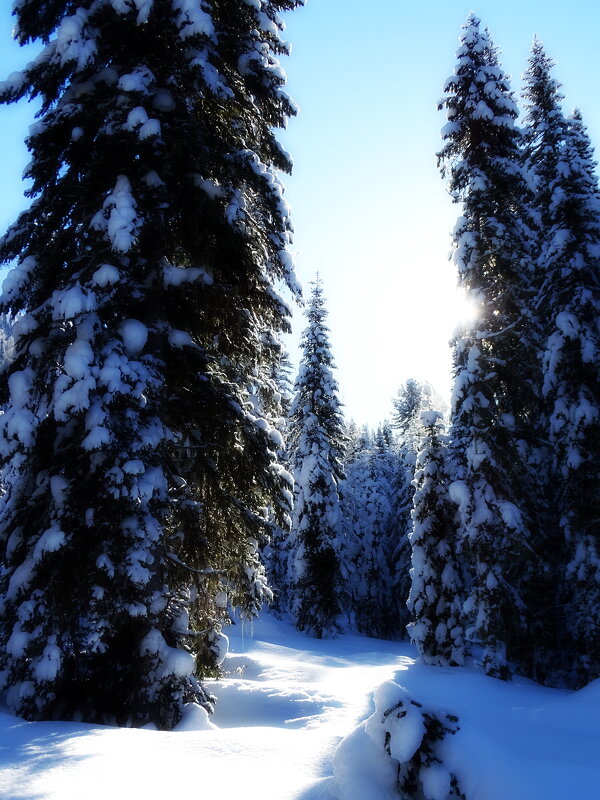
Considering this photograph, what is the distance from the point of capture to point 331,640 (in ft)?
86.6

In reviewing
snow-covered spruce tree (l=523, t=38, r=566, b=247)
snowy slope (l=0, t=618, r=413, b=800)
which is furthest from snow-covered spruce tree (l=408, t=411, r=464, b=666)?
snowy slope (l=0, t=618, r=413, b=800)

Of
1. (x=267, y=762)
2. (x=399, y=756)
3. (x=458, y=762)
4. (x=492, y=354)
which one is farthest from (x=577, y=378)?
(x=267, y=762)

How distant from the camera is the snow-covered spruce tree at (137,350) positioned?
526 cm

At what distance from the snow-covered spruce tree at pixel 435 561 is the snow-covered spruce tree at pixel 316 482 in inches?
327

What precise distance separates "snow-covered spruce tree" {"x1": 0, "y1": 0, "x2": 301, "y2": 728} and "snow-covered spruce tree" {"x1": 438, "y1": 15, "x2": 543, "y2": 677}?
314 inches

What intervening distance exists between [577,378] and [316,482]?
567 inches

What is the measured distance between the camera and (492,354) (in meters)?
14.4

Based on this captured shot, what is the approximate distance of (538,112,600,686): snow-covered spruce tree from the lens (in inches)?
518

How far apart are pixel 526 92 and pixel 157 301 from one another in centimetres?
1670

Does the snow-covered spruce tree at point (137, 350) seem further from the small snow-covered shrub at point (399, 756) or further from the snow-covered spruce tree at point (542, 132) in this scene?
the snow-covered spruce tree at point (542, 132)

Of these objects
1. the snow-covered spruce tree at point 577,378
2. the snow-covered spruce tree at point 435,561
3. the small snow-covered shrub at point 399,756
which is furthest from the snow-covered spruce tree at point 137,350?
the snow-covered spruce tree at point 435,561

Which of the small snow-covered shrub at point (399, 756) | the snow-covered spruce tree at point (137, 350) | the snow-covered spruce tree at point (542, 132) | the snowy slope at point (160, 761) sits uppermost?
the snow-covered spruce tree at point (542, 132)

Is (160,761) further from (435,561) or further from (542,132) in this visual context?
(542,132)

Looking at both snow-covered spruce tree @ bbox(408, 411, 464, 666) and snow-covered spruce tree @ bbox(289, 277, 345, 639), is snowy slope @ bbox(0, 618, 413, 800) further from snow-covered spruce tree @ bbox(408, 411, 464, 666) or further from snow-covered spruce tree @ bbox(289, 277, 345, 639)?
snow-covered spruce tree @ bbox(289, 277, 345, 639)
